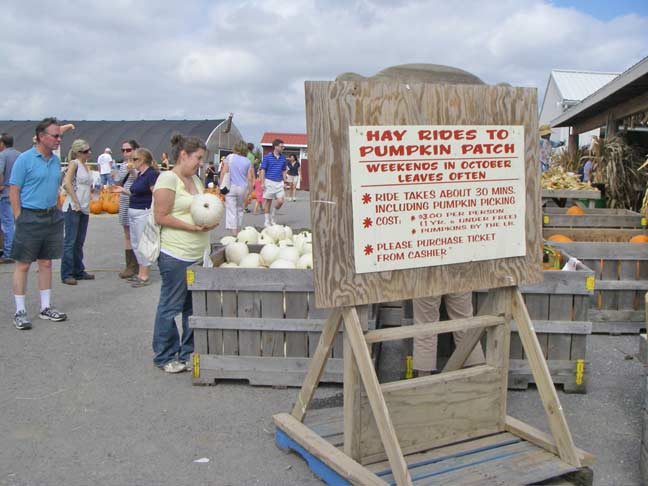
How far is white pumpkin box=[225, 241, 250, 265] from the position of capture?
241 inches

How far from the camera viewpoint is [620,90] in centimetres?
1011

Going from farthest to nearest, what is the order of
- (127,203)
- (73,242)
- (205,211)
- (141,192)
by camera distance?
1. (127,203)
2. (73,242)
3. (141,192)
4. (205,211)

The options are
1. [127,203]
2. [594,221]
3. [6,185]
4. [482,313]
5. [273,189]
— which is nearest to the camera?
[482,313]

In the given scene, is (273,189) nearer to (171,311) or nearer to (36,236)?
(36,236)

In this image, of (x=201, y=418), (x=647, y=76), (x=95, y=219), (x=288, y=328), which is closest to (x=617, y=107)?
(x=647, y=76)

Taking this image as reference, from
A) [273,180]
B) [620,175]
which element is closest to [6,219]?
[273,180]

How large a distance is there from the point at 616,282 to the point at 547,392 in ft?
10.9

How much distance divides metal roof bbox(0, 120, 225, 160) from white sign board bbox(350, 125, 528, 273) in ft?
126

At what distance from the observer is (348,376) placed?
3.42m

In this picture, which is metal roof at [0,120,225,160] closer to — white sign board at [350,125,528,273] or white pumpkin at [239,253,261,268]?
white pumpkin at [239,253,261,268]

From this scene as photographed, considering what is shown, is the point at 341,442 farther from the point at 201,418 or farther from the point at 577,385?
the point at 577,385

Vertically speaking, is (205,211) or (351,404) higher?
(205,211)

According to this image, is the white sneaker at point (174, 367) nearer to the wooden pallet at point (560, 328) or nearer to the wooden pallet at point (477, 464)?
the wooden pallet at point (477, 464)

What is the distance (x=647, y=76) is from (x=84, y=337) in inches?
305
